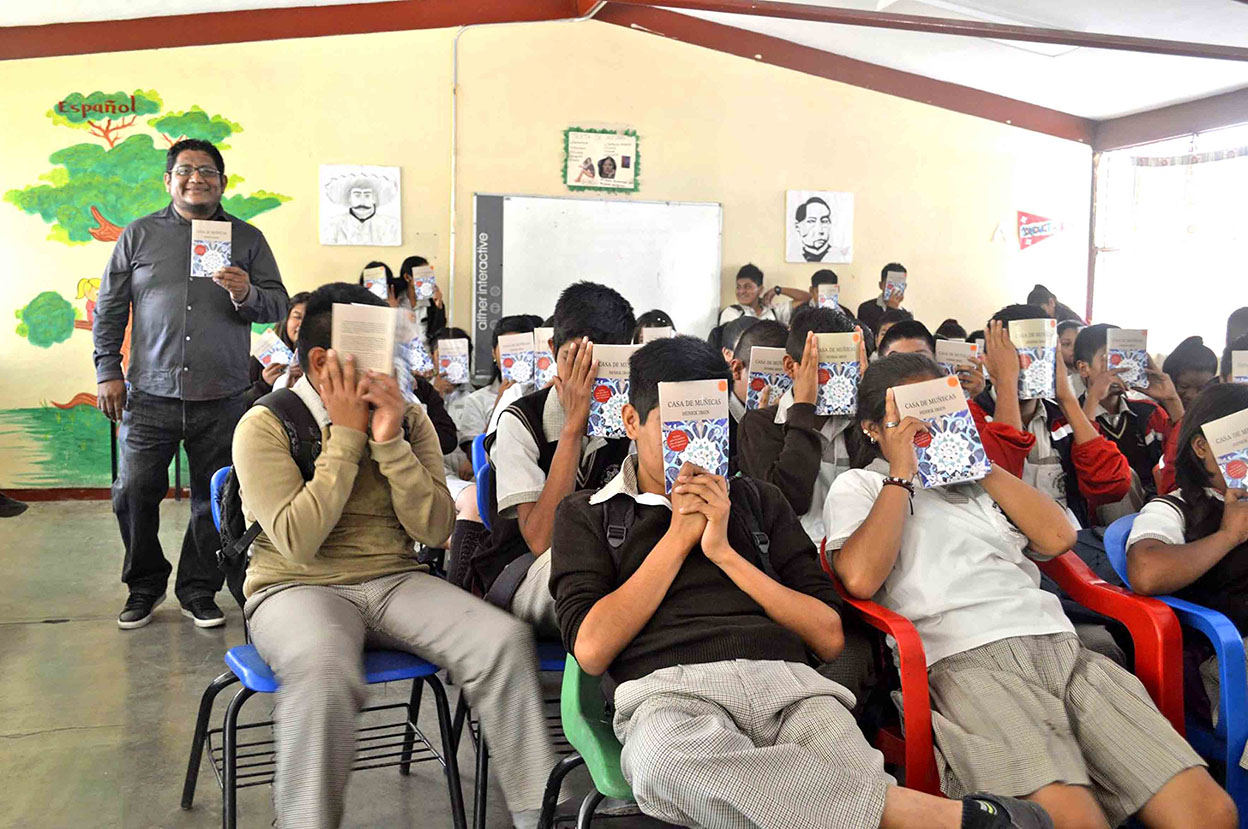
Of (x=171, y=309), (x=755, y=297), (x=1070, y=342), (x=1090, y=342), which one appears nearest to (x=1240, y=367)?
(x=1090, y=342)

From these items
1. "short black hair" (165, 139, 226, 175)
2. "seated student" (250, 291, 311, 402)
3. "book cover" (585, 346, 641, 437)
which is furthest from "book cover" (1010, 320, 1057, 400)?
"short black hair" (165, 139, 226, 175)

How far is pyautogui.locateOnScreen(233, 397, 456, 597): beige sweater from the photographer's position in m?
1.94

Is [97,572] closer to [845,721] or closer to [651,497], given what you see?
[651,497]

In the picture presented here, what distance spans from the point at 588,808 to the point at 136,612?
255 centimetres

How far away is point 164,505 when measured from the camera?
5.88 m

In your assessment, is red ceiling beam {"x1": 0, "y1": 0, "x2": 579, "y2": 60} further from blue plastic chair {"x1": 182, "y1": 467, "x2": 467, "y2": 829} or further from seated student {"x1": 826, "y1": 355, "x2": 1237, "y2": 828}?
seated student {"x1": 826, "y1": 355, "x2": 1237, "y2": 828}

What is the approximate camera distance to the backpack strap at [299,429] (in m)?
2.03

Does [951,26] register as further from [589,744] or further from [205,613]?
[589,744]

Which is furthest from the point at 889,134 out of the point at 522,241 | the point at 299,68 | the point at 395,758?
the point at 395,758

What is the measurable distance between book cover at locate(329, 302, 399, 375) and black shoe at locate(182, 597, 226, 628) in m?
1.90

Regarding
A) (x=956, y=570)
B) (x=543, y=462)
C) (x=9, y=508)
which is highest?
(x=543, y=462)

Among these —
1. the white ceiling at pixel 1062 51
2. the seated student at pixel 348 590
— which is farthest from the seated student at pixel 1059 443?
the white ceiling at pixel 1062 51

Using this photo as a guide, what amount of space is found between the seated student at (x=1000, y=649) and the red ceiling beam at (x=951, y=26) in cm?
409

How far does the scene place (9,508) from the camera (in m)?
5.38
